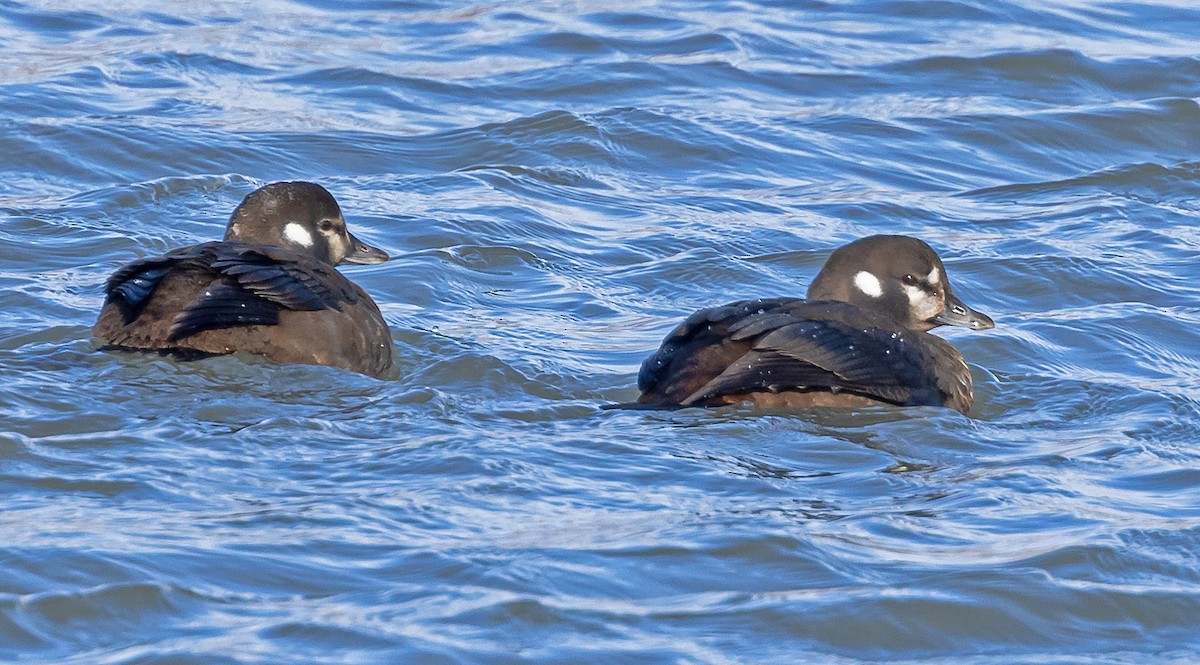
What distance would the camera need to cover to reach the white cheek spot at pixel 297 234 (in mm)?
7867

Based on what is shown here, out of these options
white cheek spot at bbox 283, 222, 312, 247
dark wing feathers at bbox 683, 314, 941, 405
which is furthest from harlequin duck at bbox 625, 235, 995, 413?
white cheek spot at bbox 283, 222, 312, 247

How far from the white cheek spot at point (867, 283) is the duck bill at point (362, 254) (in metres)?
2.21

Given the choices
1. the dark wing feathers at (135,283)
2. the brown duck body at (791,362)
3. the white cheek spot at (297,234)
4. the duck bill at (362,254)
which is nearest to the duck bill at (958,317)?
the brown duck body at (791,362)

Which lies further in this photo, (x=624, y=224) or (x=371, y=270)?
(x=624, y=224)

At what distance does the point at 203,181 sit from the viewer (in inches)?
404

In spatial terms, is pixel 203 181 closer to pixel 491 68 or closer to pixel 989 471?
pixel 491 68

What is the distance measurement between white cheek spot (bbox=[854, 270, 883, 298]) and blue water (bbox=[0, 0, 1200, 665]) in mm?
700

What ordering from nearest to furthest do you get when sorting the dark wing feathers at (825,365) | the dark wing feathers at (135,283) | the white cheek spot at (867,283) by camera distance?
the dark wing feathers at (825,365) → the dark wing feathers at (135,283) → the white cheek spot at (867,283)

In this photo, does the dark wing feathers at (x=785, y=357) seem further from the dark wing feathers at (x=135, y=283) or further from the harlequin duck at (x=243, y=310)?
the dark wing feathers at (x=135, y=283)

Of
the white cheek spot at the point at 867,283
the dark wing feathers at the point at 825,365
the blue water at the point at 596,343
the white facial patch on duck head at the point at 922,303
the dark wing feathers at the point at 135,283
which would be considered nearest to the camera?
the blue water at the point at 596,343

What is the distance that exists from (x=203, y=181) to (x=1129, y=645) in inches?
268

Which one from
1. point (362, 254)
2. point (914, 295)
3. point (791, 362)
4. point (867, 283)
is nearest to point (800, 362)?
point (791, 362)

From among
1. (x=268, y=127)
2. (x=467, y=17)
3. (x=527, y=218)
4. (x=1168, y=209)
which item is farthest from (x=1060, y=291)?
(x=467, y=17)

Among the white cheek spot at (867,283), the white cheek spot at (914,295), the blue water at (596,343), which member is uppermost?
the white cheek spot at (867,283)
